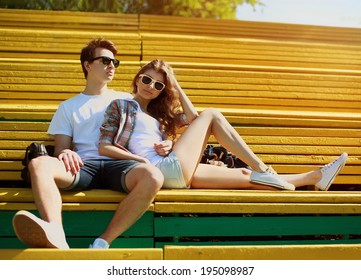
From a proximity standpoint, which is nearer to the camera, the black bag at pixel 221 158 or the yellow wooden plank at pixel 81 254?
the yellow wooden plank at pixel 81 254

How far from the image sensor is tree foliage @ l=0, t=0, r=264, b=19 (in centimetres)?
833

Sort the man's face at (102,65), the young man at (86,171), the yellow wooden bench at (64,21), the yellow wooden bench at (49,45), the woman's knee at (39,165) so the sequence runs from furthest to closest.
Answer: the yellow wooden bench at (64,21)
the yellow wooden bench at (49,45)
the man's face at (102,65)
the woman's knee at (39,165)
the young man at (86,171)

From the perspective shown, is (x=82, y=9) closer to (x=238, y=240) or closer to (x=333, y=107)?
(x=333, y=107)

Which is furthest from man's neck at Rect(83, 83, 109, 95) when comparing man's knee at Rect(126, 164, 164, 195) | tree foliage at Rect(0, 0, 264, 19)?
tree foliage at Rect(0, 0, 264, 19)

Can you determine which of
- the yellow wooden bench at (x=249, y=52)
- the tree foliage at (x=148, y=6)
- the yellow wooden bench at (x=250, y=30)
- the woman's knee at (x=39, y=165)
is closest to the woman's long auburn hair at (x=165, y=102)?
the woman's knee at (x=39, y=165)

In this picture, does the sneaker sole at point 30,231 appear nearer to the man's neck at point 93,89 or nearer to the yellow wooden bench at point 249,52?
the man's neck at point 93,89

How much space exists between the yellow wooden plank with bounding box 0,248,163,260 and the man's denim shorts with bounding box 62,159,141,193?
0.47 metres

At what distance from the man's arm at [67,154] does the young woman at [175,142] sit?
156mm

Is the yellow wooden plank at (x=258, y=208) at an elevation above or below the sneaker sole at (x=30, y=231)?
above

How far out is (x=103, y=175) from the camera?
115 inches

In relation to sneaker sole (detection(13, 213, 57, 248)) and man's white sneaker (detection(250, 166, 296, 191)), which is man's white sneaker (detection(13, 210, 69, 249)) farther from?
man's white sneaker (detection(250, 166, 296, 191))

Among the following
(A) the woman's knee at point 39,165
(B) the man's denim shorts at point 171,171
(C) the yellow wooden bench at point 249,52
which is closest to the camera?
(A) the woman's knee at point 39,165

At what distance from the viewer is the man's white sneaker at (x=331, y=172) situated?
3.13 meters

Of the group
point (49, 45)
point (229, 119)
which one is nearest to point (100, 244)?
point (229, 119)
